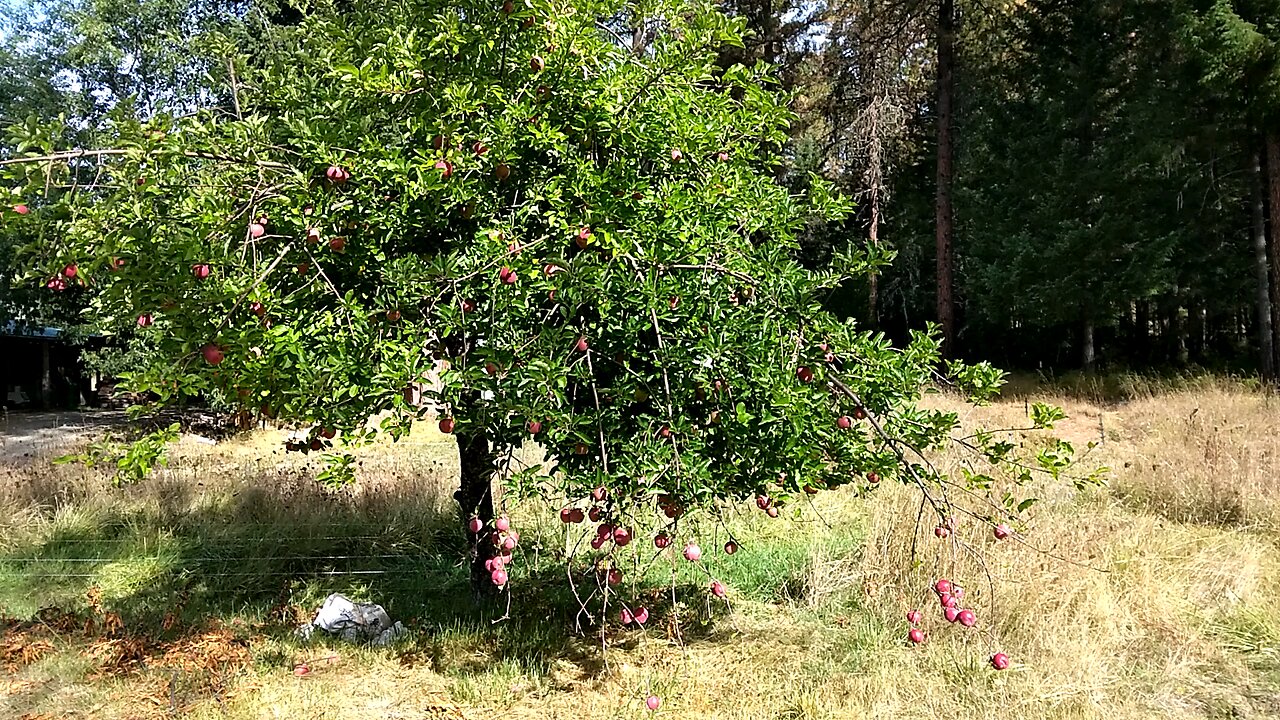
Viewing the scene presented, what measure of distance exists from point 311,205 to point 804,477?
7.24 feet

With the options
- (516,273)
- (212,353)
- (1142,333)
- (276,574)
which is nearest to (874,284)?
(1142,333)

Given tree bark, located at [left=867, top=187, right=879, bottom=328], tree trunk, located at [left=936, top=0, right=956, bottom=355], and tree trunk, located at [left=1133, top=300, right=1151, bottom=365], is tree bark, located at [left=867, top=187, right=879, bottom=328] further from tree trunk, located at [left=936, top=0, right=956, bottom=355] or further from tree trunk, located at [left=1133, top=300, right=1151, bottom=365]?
tree trunk, located at [left=1133, top=300, right=1151, bottom=365]

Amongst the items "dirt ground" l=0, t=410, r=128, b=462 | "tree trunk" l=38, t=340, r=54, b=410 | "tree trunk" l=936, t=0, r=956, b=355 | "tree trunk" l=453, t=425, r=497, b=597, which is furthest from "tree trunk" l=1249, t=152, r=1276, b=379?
"tree trunk" l=38, t=340, r=54, b=410

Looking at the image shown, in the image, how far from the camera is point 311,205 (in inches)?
133

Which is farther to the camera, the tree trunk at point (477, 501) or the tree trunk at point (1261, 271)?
the tree trunk at point (1261, 271)

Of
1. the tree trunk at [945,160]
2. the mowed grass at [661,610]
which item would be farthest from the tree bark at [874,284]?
the mowed grass at [661,610]

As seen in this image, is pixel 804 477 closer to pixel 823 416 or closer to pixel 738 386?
pixel 823 416

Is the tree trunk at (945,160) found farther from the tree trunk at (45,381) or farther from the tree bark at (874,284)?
the tree trunk at (45,381)

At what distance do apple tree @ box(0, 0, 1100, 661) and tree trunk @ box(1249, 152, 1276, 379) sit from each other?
13328 mm

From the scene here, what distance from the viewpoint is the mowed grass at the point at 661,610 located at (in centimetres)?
373

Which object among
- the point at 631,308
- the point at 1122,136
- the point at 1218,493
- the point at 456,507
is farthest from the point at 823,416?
the point at 1122,136

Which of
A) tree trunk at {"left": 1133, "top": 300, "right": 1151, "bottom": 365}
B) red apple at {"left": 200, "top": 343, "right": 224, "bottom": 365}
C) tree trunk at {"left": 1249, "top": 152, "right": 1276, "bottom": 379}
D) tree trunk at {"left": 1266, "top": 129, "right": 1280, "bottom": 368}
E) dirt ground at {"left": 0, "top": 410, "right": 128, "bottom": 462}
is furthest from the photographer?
tree trunk at {"left": 1133, "top": 300, "right": 1151, "bottom": 365}

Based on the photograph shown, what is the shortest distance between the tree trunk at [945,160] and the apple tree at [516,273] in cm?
1492

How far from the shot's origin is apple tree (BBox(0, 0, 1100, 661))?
2953mm
